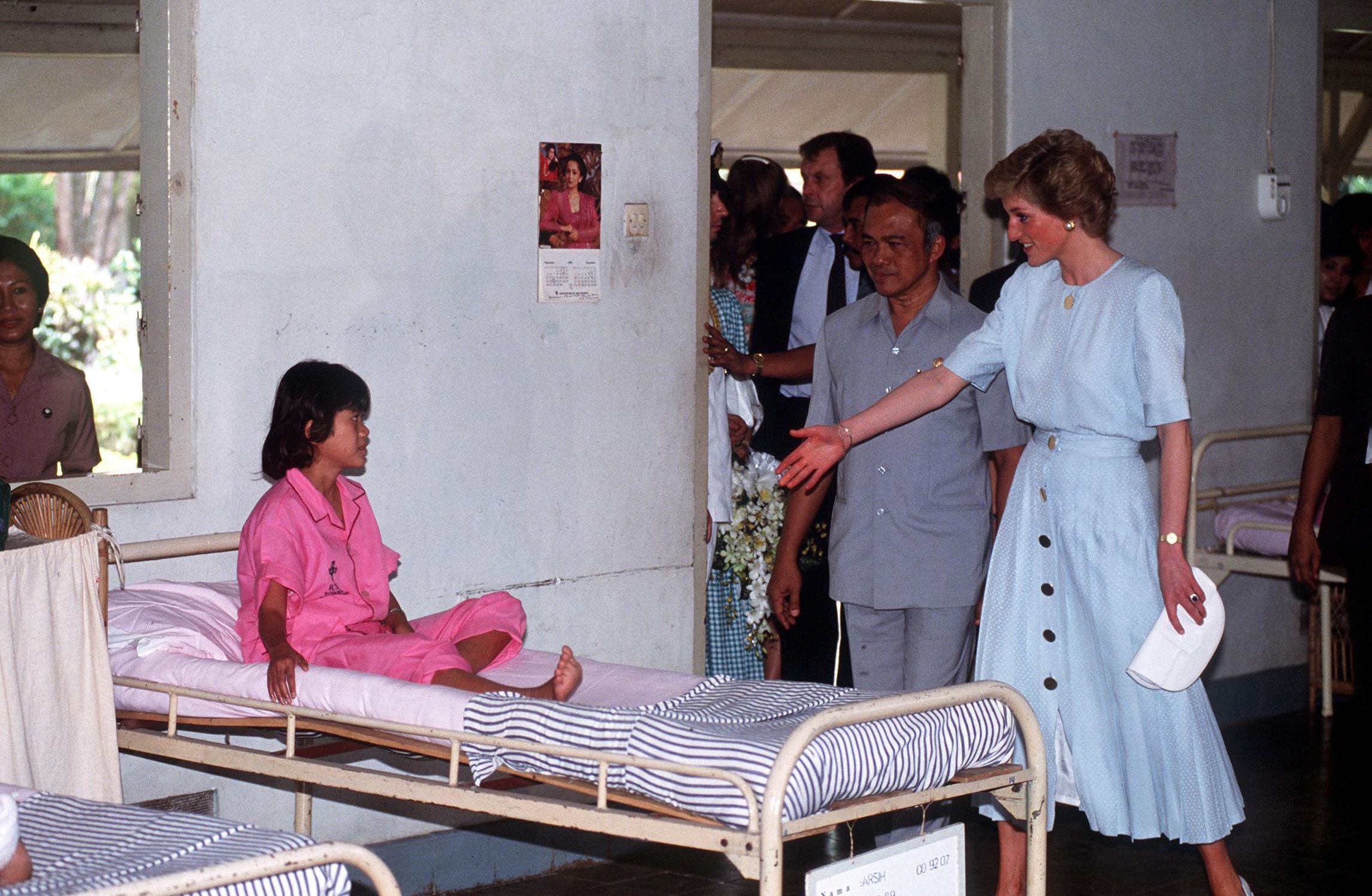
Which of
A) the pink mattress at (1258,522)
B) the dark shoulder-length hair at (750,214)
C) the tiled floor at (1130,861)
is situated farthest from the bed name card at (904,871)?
the pink mattress at (1258,522)

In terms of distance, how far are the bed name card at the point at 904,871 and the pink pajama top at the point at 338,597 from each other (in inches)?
50.9

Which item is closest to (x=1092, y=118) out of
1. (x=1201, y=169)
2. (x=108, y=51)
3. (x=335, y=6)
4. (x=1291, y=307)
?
(x=1201, y=169)

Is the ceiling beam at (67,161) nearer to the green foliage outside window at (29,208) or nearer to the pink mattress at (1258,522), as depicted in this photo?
the green foliage outside window at (29,208)

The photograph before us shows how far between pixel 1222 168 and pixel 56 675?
5.09m

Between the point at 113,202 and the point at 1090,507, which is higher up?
the point at 113,202

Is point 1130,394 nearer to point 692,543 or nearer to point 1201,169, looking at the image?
point 692,543

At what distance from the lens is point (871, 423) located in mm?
4090

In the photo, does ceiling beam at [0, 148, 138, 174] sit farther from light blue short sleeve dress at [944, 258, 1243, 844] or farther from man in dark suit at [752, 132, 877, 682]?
light blue short sleeve dress at [944, 258, 1243, 844]

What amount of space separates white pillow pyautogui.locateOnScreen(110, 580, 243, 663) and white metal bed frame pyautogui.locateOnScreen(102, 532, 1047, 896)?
0.12 m

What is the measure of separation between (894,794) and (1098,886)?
79.4 inches

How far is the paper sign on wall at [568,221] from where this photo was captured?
4891 millimetres

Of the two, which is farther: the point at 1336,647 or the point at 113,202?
the point at 113,202

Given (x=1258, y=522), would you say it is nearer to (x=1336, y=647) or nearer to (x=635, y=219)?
(x=1336, y=647)

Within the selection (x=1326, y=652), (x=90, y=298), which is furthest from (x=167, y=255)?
(x=90, y=298)
